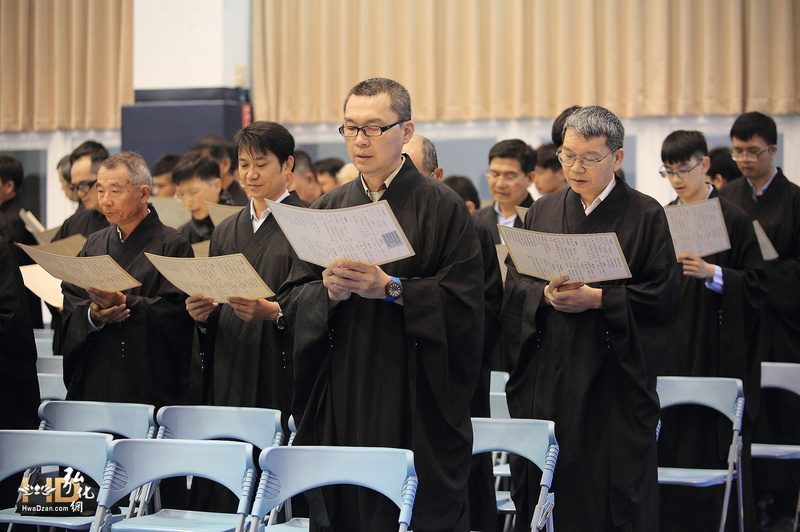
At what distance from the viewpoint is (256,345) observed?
417 centimetres

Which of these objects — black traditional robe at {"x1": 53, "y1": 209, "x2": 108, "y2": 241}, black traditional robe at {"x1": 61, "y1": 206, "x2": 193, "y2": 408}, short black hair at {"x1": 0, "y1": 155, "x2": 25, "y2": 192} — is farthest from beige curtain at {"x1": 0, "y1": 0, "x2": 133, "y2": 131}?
black traditional robe at {"x1": 61, "y1": 206, "x2": 193, "y2": 408}

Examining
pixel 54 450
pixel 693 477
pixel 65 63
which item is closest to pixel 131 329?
pixel 54 450

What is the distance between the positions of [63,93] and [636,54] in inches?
197

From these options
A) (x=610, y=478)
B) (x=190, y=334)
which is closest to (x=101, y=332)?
(x=190, y=334)

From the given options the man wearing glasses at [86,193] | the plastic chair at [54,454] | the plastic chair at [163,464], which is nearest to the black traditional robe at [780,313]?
the plastic chair at [163,464]

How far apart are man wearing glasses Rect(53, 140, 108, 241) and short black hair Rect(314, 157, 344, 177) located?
1.76 meters

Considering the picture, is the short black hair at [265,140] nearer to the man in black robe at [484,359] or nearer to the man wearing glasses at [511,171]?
the man in black robe at [484,359]

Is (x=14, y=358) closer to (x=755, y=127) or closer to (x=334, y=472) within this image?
(x=334, y=472)

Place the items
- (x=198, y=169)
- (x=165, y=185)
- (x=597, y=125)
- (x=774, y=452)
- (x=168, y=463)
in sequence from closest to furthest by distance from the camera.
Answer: (x=168, y=463)
(x=597, y=125)
(x=774, y=452)
(x=198, y=169)
(x=165, y=185)

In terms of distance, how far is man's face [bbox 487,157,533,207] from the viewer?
5.32 metres

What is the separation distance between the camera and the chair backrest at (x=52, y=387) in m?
4.66

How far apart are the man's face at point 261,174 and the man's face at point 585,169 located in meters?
1.30

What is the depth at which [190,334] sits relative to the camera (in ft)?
14.8

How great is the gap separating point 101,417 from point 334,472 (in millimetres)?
1381
